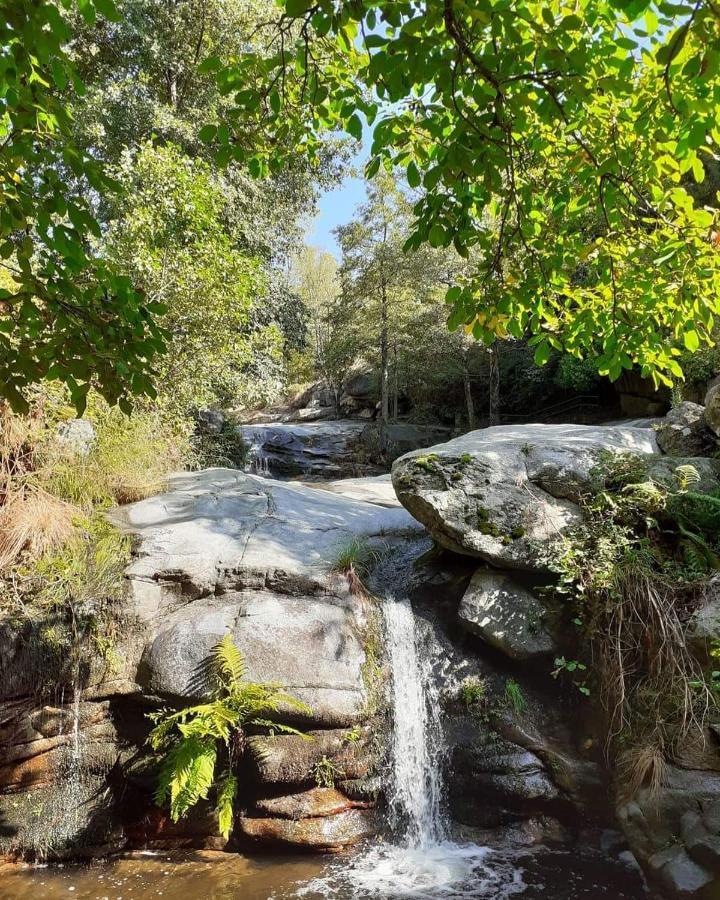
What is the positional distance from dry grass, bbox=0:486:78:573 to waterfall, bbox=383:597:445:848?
11.4 feet

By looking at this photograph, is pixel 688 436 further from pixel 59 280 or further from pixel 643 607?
pixel 59 280

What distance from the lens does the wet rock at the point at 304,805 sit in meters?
4.70

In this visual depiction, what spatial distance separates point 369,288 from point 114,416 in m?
10.6

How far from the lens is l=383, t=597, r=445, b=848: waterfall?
486 cm

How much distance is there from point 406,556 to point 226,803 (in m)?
3.38

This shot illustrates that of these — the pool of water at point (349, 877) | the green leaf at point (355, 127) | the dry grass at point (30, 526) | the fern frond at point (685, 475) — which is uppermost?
the green leaf at point (355, 127)

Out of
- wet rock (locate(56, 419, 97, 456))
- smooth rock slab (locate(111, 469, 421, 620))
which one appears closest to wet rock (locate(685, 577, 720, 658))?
smooth rock slab (locate(111, 469, 421, 620))

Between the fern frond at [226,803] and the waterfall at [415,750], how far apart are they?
4.37ft

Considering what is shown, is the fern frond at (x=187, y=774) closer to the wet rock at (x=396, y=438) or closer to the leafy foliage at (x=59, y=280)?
the leafy foliage at (x=59, y=280)

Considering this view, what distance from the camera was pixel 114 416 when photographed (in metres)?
7.11

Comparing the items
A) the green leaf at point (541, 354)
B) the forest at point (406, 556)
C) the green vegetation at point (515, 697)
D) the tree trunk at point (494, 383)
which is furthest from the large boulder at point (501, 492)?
the tree trunk at point (494, 383)

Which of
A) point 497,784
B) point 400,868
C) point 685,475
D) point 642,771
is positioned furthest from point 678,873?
point 685,475

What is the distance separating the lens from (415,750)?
16.8 ft

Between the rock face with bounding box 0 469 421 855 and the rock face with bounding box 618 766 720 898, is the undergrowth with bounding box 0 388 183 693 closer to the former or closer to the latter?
the rock face with bounding box 0 469 421 855
